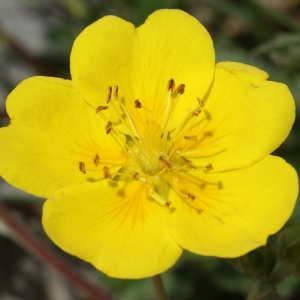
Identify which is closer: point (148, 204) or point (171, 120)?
point (148, 204)

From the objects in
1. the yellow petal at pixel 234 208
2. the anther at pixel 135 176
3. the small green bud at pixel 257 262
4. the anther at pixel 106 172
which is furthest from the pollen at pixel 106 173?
the small green bud at pixel 257 262

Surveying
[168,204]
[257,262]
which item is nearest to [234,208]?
[168,204]

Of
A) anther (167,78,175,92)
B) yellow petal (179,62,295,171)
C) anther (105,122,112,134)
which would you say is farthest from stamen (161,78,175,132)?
anther (105,122,112,134)

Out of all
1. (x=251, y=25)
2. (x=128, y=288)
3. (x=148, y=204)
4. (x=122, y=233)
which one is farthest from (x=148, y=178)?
(x=251, y=25)

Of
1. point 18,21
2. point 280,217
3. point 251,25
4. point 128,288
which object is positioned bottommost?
point 128,288

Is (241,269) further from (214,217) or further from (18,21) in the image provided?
(18,21)

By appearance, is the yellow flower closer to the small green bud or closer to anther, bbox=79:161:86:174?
anther, bbox=79:161:86:174
